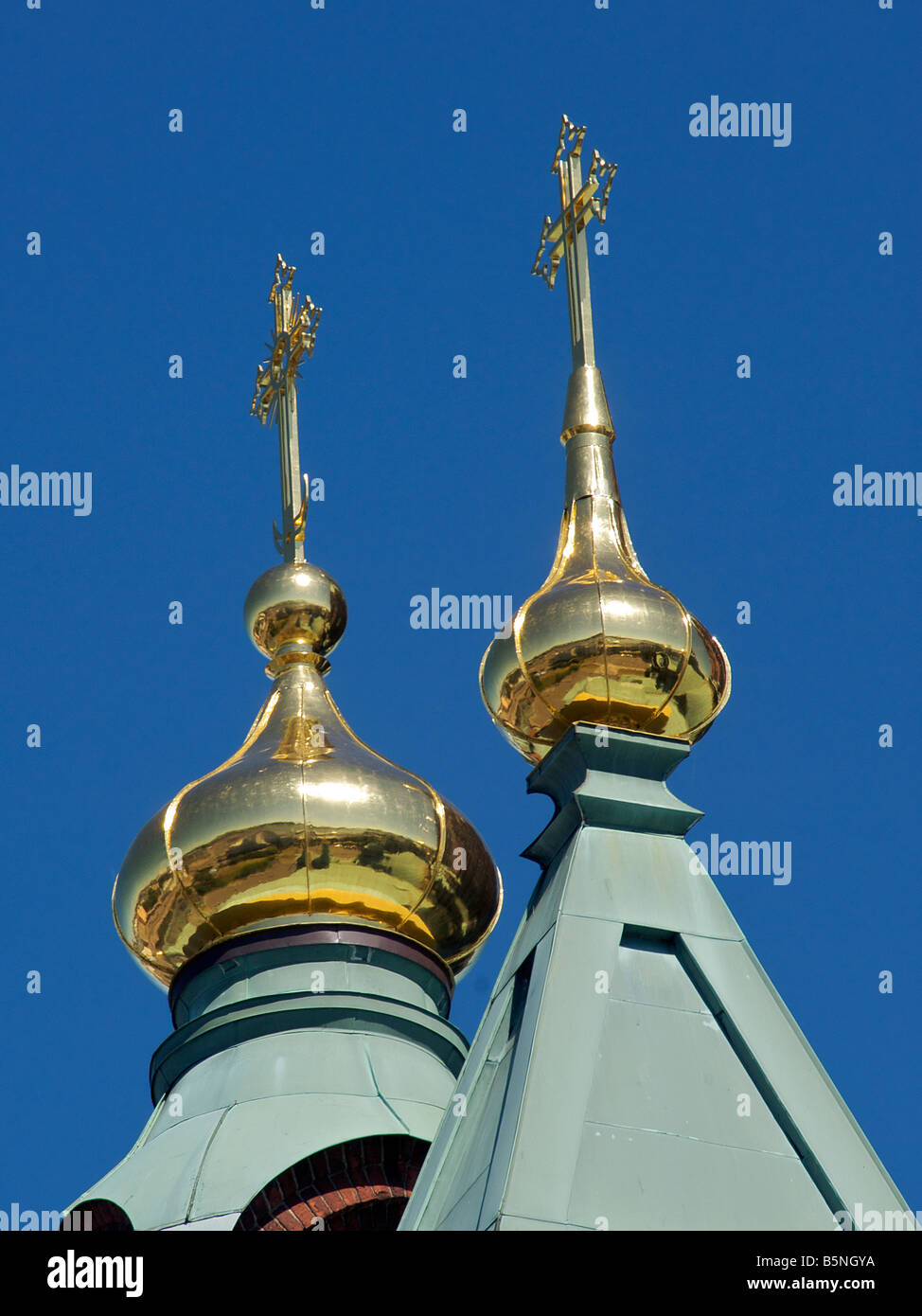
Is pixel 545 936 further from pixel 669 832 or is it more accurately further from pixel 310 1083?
pixel 310 1083

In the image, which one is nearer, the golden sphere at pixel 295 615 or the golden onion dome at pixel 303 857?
the golden onion dome at pixel 303 857

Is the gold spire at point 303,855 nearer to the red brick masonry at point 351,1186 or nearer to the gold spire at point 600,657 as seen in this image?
the red brick masonry at point 351,1186

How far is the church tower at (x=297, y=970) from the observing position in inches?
444

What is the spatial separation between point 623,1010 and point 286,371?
27.1 feet

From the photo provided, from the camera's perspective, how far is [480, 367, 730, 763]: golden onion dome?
31.1 ft

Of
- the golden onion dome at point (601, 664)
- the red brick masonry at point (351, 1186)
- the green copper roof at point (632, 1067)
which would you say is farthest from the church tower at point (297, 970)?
the green copper roof at point (632, 1067)

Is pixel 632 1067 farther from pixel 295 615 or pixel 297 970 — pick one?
pixel 295 615

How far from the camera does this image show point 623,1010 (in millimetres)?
7953

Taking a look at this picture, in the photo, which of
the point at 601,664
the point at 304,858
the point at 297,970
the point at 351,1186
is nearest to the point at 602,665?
the point at 601,664

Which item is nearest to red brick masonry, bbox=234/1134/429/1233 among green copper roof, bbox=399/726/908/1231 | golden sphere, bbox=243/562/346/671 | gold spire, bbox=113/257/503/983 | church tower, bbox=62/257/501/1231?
church tower, bbox=62/257/501/1231

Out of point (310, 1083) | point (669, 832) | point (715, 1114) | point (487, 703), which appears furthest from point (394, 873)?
point (715, 1114)

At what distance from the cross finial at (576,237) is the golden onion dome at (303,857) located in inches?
112

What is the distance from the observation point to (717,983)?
320 inches
